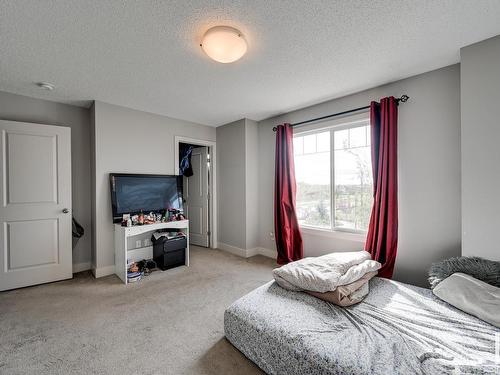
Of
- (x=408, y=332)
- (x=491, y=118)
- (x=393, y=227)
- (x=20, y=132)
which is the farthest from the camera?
(x=20, y=132)

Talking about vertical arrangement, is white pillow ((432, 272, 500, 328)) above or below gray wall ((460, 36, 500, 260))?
below

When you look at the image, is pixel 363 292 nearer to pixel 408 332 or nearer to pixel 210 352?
pixel 408 332

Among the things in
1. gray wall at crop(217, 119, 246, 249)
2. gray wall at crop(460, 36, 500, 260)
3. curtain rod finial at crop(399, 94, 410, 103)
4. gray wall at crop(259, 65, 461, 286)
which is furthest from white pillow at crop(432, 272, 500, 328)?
gray wall at crop(217, 119, 246, 249)

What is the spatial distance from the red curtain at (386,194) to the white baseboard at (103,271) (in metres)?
3.53

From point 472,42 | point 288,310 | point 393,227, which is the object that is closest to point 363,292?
point 288,310

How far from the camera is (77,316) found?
2.16 metres

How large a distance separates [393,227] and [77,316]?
11.2 feet

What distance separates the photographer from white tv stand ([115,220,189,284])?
292 cm

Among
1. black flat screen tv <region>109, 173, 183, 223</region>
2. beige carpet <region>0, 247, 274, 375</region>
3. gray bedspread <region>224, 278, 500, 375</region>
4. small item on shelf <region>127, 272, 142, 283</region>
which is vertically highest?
black flat screen tv <region>109, 173, 183, 223</region>

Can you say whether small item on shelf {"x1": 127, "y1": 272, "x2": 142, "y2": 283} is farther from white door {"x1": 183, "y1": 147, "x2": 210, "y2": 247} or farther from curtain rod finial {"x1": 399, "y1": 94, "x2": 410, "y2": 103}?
curtain rod finial {"x1": 399, "y1": 94, "x2": 410, "y2": 103}

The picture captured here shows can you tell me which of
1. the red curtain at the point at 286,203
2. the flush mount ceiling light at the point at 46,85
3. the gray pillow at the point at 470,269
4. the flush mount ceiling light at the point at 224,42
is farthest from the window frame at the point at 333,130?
the flush mount ceiling light at the point at 46,85

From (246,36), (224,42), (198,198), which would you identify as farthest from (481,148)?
(198,198)

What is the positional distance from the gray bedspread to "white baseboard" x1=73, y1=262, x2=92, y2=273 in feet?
9.11

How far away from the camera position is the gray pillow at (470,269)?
5.65 feet
